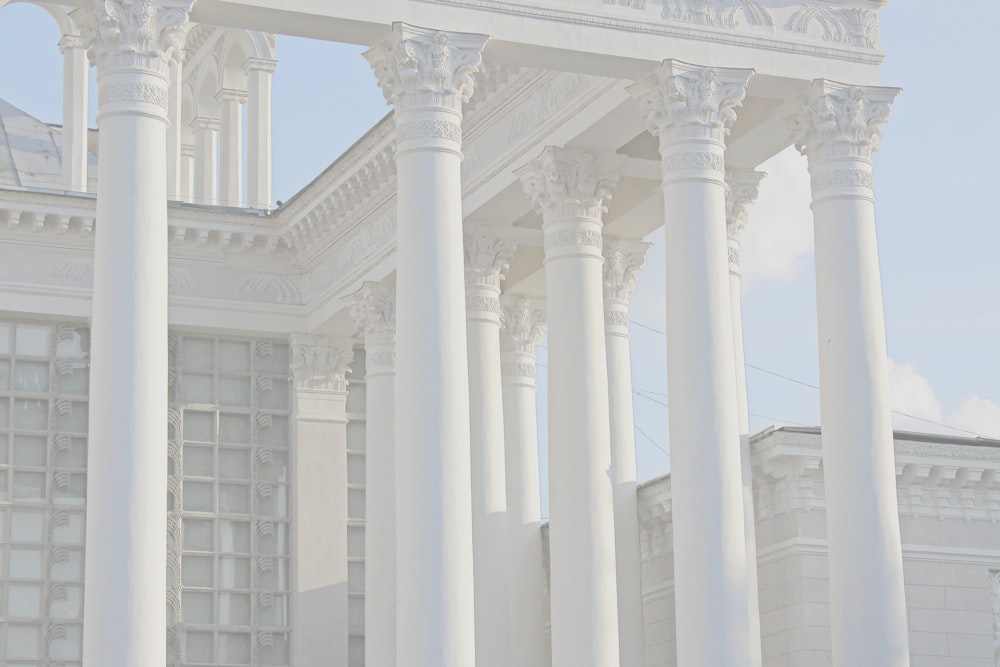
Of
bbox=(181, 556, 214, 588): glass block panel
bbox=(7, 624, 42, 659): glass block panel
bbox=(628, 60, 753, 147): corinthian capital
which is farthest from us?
bbox=(181, 556, 214, 588): glass block panel

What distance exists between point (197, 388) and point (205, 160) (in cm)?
632

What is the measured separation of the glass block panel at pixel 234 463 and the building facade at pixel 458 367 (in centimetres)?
8

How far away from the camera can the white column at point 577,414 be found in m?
31.2

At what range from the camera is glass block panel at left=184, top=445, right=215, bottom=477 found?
140 feet

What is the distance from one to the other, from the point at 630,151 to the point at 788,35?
4.37m

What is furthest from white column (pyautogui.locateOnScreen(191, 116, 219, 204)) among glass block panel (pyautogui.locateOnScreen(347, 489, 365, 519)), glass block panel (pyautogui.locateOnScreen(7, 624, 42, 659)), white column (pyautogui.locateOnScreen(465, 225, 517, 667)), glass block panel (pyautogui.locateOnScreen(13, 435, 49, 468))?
glass block panel (pyautogui.locateOnScreen(7, 624, 42, 659))

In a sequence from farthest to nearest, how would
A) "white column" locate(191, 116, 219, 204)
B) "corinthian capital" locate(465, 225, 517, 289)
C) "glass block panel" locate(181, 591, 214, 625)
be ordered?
"white column" locate(191, 116, 219, 204) → "glass block panel" locate(181, 591, 214, 625) → "corinthian capital" locate(465, 225, 517, 289)

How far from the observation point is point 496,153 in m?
35.5

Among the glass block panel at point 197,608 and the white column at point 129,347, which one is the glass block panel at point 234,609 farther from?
the white column at point 129,347

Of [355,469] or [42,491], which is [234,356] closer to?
[355,469]

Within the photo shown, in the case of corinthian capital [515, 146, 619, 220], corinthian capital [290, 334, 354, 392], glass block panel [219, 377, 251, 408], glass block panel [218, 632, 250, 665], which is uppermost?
corinthian capital [515, 146, 619, 220]

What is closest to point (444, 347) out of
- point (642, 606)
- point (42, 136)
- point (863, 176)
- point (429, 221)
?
point (429, 221)

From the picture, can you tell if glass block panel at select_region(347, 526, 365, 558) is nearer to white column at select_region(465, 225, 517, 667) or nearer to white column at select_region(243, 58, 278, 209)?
white column at select_region(243, 58, 278, 209)

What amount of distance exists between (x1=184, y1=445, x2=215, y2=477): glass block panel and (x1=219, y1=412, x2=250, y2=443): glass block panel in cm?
46
